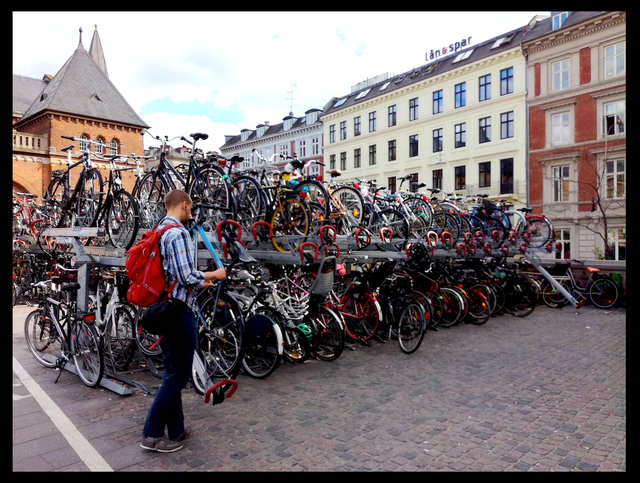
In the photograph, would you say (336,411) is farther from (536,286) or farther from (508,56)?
(508,56)

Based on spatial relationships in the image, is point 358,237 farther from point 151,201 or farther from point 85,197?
point 85,197

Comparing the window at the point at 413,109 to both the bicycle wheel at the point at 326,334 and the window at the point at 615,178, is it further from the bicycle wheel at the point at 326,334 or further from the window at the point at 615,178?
the bicycle wheel at the point at 326,334

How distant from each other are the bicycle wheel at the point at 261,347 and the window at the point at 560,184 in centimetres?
2624

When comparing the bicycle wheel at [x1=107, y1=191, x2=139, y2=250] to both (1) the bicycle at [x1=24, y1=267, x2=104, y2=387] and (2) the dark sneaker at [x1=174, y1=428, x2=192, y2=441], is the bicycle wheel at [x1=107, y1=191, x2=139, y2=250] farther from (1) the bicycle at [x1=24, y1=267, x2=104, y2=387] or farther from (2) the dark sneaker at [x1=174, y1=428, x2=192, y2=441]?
(2) the dark sneaker at [x1=174, y1=428, x2=192, y2=441]

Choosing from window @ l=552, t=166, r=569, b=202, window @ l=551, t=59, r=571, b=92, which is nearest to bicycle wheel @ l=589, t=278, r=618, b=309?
window @ l=552, t=166, r=569, b=202

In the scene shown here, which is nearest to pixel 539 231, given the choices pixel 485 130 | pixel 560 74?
pixel 560 74

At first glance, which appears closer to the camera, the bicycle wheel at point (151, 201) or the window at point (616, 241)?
the bicycle wheel at point (151, 201)

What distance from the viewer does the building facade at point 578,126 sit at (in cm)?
2469

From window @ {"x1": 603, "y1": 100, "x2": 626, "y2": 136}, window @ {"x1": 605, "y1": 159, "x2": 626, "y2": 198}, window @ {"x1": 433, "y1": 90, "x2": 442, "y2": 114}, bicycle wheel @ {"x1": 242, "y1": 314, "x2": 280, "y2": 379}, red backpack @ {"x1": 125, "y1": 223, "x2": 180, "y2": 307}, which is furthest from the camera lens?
window @ {"x1": 433, "y1": 90, "x2": 442, "y2": 114}

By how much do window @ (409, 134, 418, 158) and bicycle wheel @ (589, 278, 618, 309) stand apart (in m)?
24.8

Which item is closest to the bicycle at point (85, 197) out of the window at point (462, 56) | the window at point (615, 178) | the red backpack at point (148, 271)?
the red backpack at point (148, 271)

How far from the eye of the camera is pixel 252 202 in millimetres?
7285

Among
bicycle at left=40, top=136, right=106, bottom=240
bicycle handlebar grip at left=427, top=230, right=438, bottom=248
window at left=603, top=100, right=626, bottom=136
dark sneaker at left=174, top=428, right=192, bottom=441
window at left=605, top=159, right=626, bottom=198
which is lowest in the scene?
dark sneaker at left=174, top=428, right=192, bottom=441

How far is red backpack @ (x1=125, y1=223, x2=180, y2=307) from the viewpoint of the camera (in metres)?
3.83
